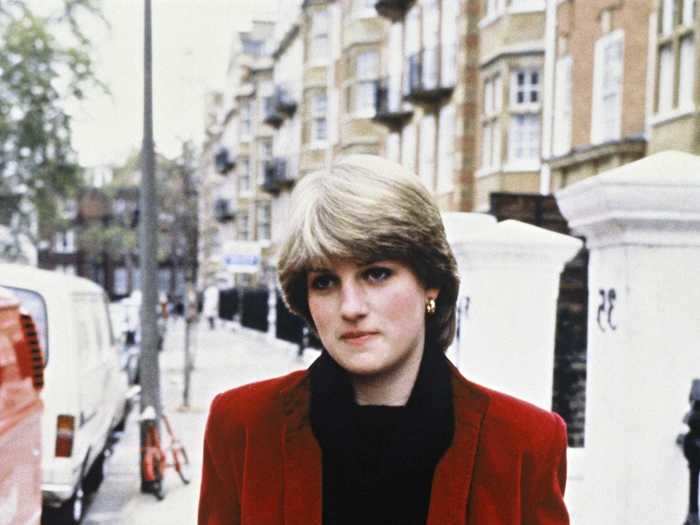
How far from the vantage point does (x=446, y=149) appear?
28.2 m

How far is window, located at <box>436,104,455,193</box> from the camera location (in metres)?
27.8

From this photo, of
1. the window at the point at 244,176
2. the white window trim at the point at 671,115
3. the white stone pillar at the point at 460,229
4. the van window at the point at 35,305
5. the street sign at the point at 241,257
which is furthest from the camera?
the window at the point at 244,176

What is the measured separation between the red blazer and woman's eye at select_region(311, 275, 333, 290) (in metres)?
0.21

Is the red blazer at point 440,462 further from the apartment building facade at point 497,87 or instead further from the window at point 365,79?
the window at point 365,79

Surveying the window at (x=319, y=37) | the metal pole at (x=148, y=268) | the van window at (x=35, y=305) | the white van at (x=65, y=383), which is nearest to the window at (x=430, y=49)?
the window at (x=319, y=37)

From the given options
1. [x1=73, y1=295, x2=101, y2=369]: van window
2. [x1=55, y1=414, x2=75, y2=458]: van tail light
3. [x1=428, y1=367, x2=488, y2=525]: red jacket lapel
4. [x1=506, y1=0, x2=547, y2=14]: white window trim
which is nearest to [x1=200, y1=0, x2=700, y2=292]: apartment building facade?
[x1=506, y1=0, x2=547, y2=14]: white window trim

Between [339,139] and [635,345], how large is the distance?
39181 millimetres

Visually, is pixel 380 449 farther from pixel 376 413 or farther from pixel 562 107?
pixel 562 107

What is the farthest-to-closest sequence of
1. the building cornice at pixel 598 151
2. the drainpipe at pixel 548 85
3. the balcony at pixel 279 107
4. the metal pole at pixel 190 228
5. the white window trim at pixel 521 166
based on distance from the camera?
the balcony at pixel 279 107, the white window trim at pixel 521 166, the drainpipe at pixel 548 85, the metal pole at pixel 190 228, the building cornice at pixel 598 151

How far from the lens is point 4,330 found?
4930mm

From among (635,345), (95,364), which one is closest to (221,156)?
(95,364)

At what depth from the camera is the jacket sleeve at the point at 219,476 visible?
2287 mm

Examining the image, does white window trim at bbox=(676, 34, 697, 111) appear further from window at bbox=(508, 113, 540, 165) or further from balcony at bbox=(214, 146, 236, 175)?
balcony at bbox=(214, 146, 236, 175)

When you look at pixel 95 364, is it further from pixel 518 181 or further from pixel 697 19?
pixel 518 181
